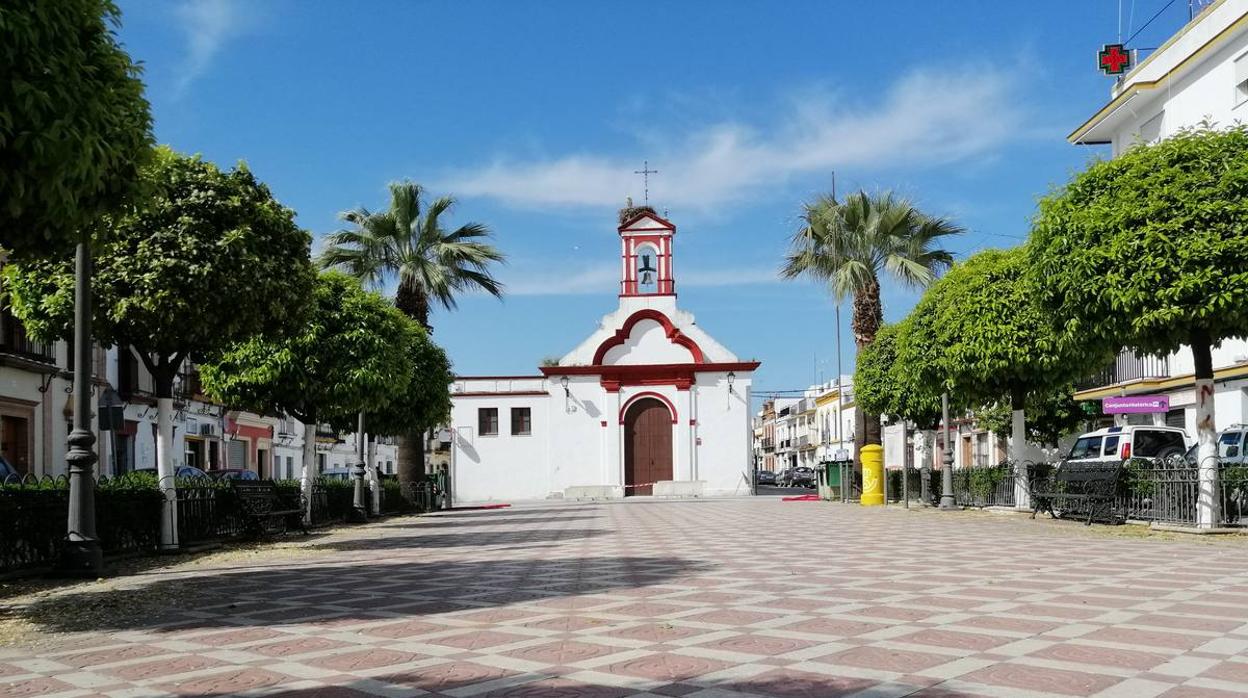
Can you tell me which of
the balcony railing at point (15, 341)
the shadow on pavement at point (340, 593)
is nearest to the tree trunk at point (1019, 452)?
the shadow on pavement at point (340, 593)

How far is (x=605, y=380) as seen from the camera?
43906 mm

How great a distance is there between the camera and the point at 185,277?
12891mm

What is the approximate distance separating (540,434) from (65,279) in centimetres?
3251

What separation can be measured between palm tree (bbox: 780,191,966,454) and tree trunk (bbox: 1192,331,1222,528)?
14.7 metres

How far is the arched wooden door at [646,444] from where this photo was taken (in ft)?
143

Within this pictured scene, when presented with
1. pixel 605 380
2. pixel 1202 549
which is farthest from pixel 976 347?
pixel 605 380

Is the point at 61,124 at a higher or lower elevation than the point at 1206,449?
higher

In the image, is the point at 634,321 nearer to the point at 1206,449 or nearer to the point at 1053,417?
the point at 1053,417

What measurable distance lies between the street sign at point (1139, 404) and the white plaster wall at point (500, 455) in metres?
22.4

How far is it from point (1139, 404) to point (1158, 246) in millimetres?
16966

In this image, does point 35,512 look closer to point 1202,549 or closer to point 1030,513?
point 1202,549

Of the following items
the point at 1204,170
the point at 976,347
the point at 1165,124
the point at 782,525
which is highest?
the point at 1165,124

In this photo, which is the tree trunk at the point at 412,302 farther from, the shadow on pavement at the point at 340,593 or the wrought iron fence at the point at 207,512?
the shadow on pavement at the point at 340,593

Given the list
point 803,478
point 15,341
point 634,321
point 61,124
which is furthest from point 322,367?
point 803,478
